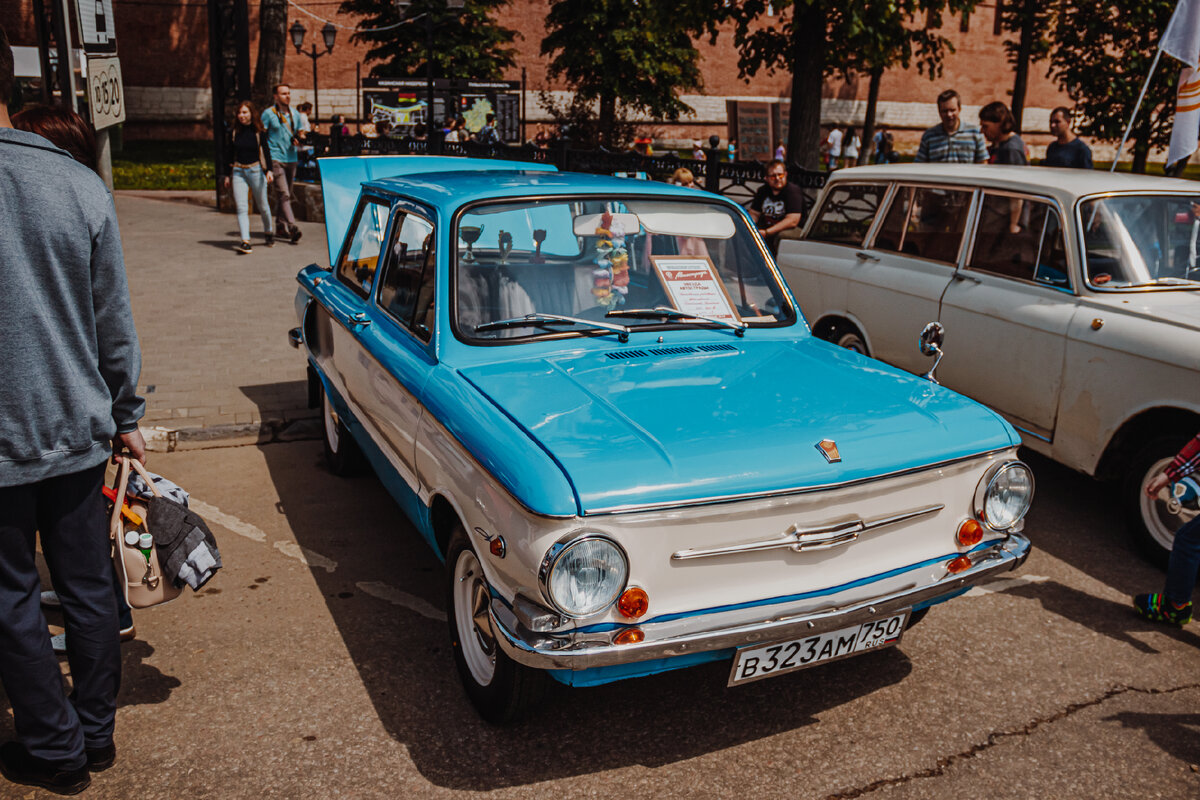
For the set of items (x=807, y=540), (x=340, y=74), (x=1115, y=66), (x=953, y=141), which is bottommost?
(x=807, y=540)

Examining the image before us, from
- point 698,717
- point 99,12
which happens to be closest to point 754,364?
point 698,717

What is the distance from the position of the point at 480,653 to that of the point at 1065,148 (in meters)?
8.36

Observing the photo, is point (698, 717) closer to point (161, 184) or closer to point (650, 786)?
point (650, 786)

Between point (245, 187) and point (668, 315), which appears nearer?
point (668, 315)

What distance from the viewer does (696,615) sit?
118 inches

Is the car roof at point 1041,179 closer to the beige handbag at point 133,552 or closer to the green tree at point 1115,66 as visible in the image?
the beige handbag at point 133,552

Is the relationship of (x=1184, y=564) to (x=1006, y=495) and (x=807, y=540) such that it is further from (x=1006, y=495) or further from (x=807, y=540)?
(x=807, y=540)

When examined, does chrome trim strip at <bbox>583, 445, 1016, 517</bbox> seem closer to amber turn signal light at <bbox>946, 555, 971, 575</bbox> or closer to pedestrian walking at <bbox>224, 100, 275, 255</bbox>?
amber turn signal light at <bbox>946, 555, 971, 575</bbox>

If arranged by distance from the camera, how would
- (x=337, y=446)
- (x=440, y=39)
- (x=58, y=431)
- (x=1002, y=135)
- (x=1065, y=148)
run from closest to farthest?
(x=58, y=431) → (x=337, y=446) → (x=1002, y=135) → (x=1065, y=148) → (x=440, y=39)

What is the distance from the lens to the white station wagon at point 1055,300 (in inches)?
193

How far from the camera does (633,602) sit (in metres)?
2.93

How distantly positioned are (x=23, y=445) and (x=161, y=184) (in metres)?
21.7

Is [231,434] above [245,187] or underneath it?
underneath

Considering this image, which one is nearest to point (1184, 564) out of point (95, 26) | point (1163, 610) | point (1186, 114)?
point (1163, 610)
